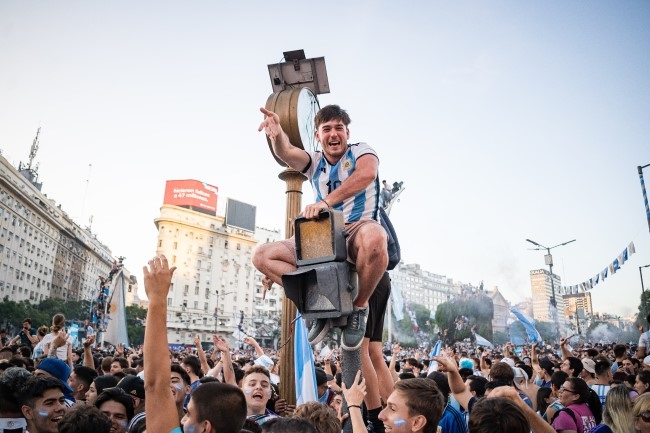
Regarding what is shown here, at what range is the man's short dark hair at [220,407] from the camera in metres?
3.18

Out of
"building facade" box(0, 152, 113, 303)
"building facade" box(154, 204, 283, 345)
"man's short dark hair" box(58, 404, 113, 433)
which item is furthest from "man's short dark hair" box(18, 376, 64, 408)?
"building facade" box(154, 204, 283, 345)

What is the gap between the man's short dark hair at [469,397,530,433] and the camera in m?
3.27

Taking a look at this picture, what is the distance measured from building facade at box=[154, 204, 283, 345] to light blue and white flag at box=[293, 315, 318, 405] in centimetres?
9548

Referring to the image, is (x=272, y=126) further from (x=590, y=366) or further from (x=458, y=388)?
(x=590, y=366)

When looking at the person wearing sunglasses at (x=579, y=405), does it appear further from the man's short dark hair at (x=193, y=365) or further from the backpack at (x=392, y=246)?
the man's short dark hair at (x=193, y=365)

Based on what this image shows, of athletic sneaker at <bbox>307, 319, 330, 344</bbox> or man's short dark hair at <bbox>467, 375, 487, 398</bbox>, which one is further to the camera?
man's short dark hair at <bbox>467, 375, 487, 398</bbox>

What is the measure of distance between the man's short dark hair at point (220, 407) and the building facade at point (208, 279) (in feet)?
322

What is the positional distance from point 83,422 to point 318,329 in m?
1.89

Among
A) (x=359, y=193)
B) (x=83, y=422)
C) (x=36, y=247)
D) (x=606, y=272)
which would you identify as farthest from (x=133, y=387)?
(x=36, y=247)

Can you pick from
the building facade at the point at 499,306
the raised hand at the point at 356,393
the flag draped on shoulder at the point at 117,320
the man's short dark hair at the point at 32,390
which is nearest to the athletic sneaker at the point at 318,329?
the raised hand at the point at 356,393

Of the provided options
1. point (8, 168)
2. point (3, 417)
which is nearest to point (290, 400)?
point (3, 417)

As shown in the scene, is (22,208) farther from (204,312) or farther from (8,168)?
(204,312)

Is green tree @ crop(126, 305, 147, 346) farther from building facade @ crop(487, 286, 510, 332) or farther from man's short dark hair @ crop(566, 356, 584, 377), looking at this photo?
building facade @ crop(487, 286, 510, 332)

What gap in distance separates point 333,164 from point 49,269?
103 meters
